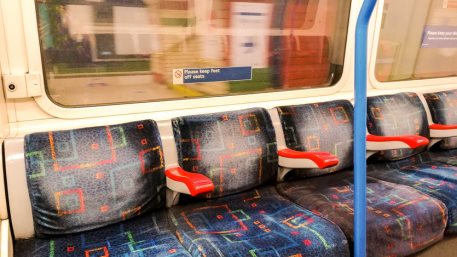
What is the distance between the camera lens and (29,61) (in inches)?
67.6

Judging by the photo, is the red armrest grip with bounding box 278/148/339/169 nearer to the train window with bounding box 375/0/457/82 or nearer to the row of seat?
the row of seat

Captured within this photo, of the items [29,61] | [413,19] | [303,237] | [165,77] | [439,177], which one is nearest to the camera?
[303,237]

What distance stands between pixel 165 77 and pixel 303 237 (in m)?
1.16

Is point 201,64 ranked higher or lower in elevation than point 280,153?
higher

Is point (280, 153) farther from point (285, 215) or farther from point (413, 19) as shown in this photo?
point (413, 19)

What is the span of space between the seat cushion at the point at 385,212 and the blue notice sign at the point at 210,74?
74 centimetres

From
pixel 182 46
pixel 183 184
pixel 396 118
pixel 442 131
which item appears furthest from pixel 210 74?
pixel 442 131

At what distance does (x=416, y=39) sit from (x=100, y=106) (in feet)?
8.69

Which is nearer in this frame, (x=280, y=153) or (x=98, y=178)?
(x=98, y=178)

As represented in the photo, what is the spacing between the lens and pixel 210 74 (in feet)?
7.24

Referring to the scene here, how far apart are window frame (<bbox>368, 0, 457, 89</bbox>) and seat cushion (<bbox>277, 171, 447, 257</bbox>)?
1034 mm

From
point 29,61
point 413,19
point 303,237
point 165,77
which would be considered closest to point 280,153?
point 303,237

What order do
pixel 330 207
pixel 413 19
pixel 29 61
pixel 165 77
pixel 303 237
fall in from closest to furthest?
pixel 303 237
pixel 29 61
pixel 330 207
pixel 165 77
pixel 413 19

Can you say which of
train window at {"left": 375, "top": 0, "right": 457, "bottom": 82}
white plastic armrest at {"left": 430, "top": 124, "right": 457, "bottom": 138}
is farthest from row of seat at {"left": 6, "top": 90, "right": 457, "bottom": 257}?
train window at {"left": 375, "top": 0, "right": 457, "bottom": 82}
